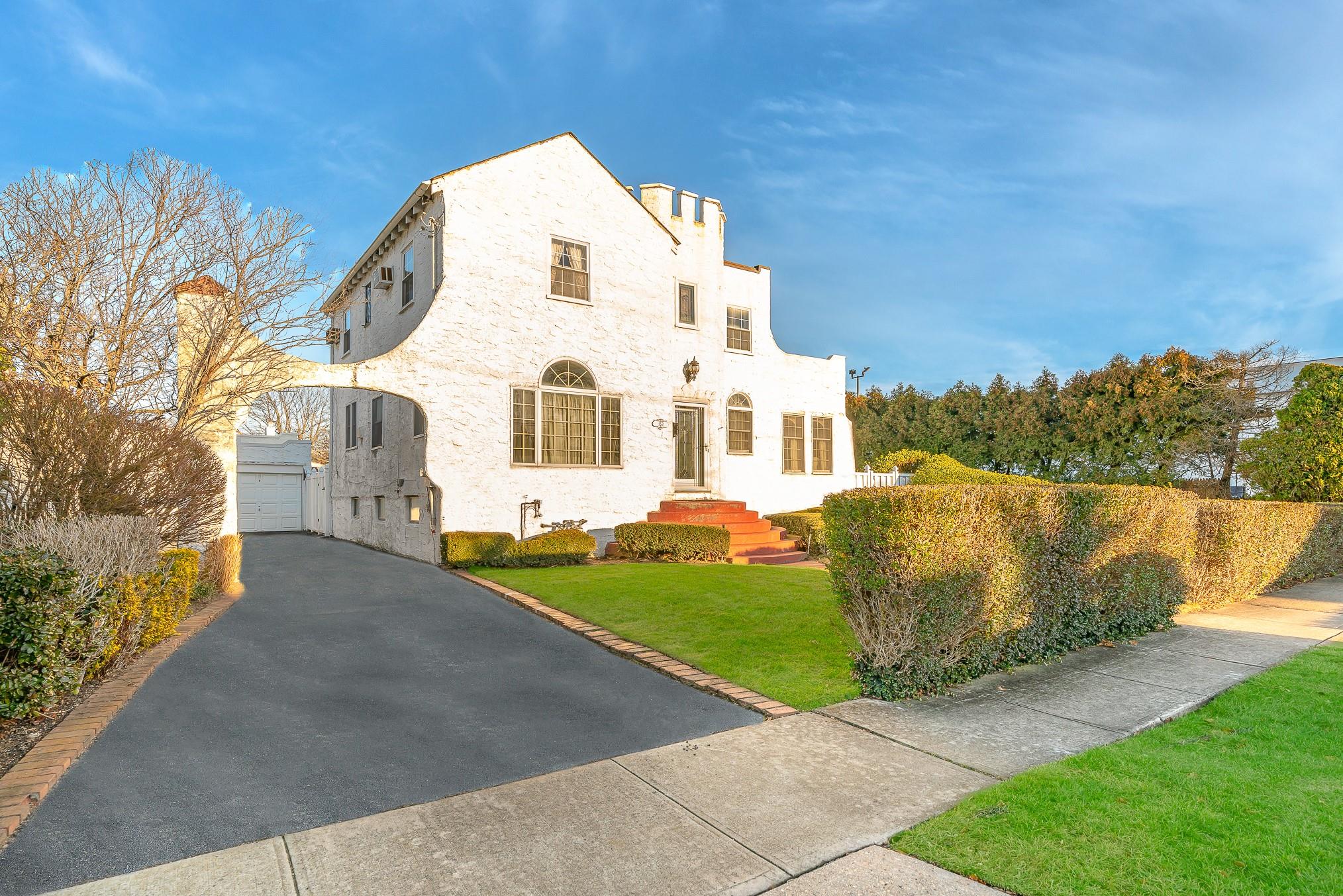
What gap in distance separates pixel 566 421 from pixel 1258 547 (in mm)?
12280

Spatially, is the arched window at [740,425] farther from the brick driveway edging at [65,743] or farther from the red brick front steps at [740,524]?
the brick driveway edging at [65,743]

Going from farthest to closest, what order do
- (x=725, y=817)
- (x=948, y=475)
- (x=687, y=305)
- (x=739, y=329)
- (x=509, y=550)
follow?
(x=739, y=329) < (x=687, y=305) < (x=948, y=475) < (x=509, y=550) < (x=725, y=817)

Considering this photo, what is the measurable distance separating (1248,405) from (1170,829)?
2472 cm

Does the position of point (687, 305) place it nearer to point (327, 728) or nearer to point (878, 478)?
point (878, 478)

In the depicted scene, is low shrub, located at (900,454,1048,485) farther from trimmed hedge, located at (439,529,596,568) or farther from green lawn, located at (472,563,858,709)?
trimmed hedge, located at (439,529,596,568)

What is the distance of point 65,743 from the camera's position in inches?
172

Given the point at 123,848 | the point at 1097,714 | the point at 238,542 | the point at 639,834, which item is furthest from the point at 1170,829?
the point at 238,542

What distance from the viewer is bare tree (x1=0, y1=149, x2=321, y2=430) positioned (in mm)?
9719

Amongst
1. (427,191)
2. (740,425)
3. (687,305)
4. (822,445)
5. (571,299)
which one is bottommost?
(822,445)

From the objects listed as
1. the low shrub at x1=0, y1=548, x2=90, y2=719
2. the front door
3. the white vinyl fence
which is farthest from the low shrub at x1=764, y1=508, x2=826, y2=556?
the low shrub at x1=0, y1=548, x2=90, y2=719

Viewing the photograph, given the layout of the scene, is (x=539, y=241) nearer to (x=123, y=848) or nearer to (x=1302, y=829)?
(x=123, y=848)

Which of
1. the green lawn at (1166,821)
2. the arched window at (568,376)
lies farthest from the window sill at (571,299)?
the green lawn at (1166,821)

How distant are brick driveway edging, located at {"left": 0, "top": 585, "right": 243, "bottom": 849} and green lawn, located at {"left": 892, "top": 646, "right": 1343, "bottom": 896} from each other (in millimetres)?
4365

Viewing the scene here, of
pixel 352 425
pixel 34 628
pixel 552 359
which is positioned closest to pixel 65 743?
pixel 34 628
